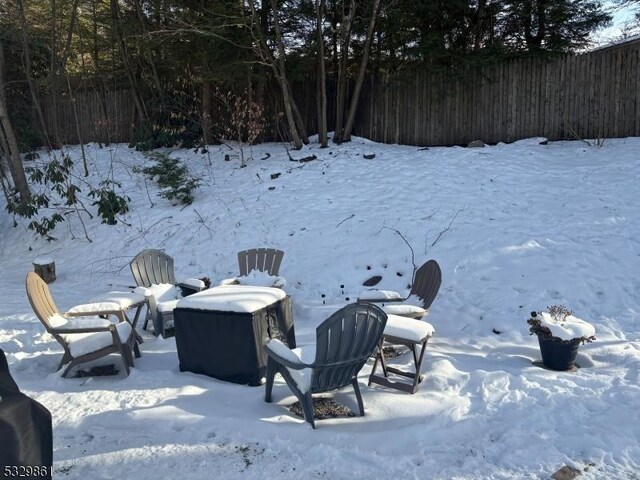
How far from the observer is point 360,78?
11773 mm

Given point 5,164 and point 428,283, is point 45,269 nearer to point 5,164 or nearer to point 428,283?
point 428,283

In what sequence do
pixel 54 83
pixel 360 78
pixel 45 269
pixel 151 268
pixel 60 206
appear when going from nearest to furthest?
pixel 151 268, pixel 45 269, pixel 60 206, pixel 360 78, pixel 54 83

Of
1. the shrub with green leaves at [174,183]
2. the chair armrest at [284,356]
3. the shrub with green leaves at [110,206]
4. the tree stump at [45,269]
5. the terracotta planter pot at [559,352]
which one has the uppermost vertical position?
the shrub with green leaves at [174,183]

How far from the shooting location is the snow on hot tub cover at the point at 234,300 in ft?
14.0

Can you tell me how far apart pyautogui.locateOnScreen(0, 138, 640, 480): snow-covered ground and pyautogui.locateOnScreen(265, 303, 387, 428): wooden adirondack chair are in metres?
0.25

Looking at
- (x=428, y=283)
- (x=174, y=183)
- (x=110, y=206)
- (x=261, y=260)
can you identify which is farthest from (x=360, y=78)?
(x=428, y=283)

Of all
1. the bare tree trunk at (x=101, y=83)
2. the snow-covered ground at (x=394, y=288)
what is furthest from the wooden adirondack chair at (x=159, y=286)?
the bare tree trunk at (x=101, y=83)

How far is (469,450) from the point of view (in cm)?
313

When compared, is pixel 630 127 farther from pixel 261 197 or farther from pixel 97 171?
pixel 97 171

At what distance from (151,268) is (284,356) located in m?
3.21

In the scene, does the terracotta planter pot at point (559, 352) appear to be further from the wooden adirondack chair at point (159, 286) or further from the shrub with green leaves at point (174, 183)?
the shrub with green leaves at point (174, 183)

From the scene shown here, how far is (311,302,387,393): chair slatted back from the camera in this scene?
348 cm

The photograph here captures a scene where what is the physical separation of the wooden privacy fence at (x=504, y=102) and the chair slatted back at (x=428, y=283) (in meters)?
6.82

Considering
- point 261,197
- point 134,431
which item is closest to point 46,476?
point 134,431
